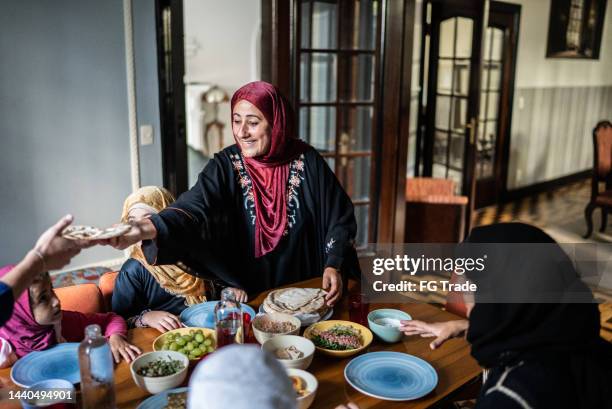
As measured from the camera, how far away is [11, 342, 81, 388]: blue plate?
145cm

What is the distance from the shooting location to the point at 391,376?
1.52 metres

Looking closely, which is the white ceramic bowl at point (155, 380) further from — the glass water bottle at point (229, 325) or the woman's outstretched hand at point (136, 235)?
the woman's outstretched hand at point (136, 235)

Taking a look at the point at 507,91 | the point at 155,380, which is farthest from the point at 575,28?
the point at 155,380

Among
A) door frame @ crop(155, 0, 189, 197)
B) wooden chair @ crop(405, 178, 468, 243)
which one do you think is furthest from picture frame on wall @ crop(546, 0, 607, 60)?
door frame @ crop(155, 0, 189, 197)

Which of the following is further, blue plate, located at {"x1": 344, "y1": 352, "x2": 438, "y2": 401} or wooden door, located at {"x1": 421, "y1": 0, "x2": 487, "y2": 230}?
wooden door, located at {"x1": 421, "y1": 0, "x2": 487, "y2": 230}

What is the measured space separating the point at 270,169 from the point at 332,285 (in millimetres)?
516

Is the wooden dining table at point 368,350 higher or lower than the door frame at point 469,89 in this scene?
lower

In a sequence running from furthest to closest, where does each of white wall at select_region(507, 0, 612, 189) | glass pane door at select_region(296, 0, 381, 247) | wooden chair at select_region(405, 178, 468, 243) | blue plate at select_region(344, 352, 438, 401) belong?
white wall at select_region(507, 0, 612, 189), wooden chair at select_region(405, 178, 468, 243), glass pane door at select_region(296, 0, 381, 247), blue plate at select_region(344, 352, 438, 401)

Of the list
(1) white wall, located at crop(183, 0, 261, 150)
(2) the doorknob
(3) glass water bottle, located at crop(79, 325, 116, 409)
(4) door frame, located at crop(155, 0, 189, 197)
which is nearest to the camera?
(3) glass water bottle, located at crop(79, 325, 116, 409)

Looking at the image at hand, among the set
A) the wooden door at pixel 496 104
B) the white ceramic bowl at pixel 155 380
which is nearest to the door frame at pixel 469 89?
the wooden door at pixel 496 104

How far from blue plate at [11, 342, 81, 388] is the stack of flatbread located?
1.87 feet

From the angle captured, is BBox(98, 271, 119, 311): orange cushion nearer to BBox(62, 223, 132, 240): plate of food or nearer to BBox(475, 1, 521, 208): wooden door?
BBox(62, 223, 132, 240): plate of food

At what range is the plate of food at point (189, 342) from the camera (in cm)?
156

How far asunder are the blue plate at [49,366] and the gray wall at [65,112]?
6.43ft
